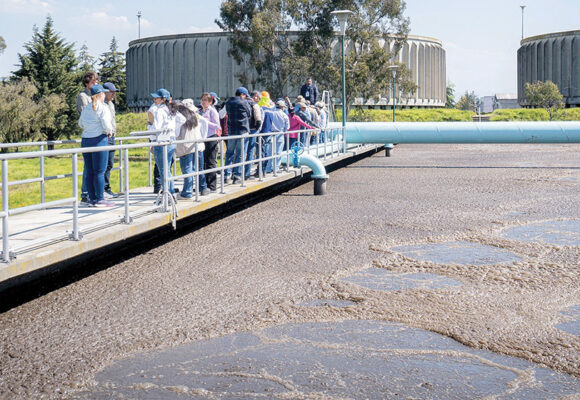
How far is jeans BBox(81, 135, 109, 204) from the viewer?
964cm

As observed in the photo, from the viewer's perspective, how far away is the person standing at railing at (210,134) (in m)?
12.3

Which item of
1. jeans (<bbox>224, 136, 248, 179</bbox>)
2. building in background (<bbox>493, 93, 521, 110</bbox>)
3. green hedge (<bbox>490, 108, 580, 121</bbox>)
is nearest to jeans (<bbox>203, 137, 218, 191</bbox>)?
jeans (<bbox>224, 136, 248, 179</bbox>)

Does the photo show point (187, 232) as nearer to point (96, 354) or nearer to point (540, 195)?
Answer: point (96, 354)

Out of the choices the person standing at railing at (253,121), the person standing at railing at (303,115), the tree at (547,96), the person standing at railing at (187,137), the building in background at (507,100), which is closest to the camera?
the person standing at railing at (187,137)

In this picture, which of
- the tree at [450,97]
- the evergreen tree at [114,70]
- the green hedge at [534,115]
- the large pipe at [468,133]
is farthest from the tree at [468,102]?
the large pipe at [468,133]

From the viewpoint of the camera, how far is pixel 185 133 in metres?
11.4

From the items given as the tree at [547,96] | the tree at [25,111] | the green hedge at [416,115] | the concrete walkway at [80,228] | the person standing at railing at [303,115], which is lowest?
the concrete walkway at [80,228]

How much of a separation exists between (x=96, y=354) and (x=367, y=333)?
2.03 m

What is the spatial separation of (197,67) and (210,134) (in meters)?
81.5

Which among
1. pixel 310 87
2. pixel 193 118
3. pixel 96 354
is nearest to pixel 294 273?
pixel 96 354

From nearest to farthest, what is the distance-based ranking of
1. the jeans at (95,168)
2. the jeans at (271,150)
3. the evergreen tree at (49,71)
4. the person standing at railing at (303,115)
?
the jeans at (95,168)
the jeans at (271,150)
the person standing at railing at (303,115)
the evergreen tree at (49,71)

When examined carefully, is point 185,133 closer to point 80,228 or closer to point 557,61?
point 80,228

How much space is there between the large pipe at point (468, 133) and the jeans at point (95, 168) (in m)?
17.6

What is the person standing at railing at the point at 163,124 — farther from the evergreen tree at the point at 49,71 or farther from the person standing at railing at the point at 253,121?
the evergreen tree at the point at 49,71
